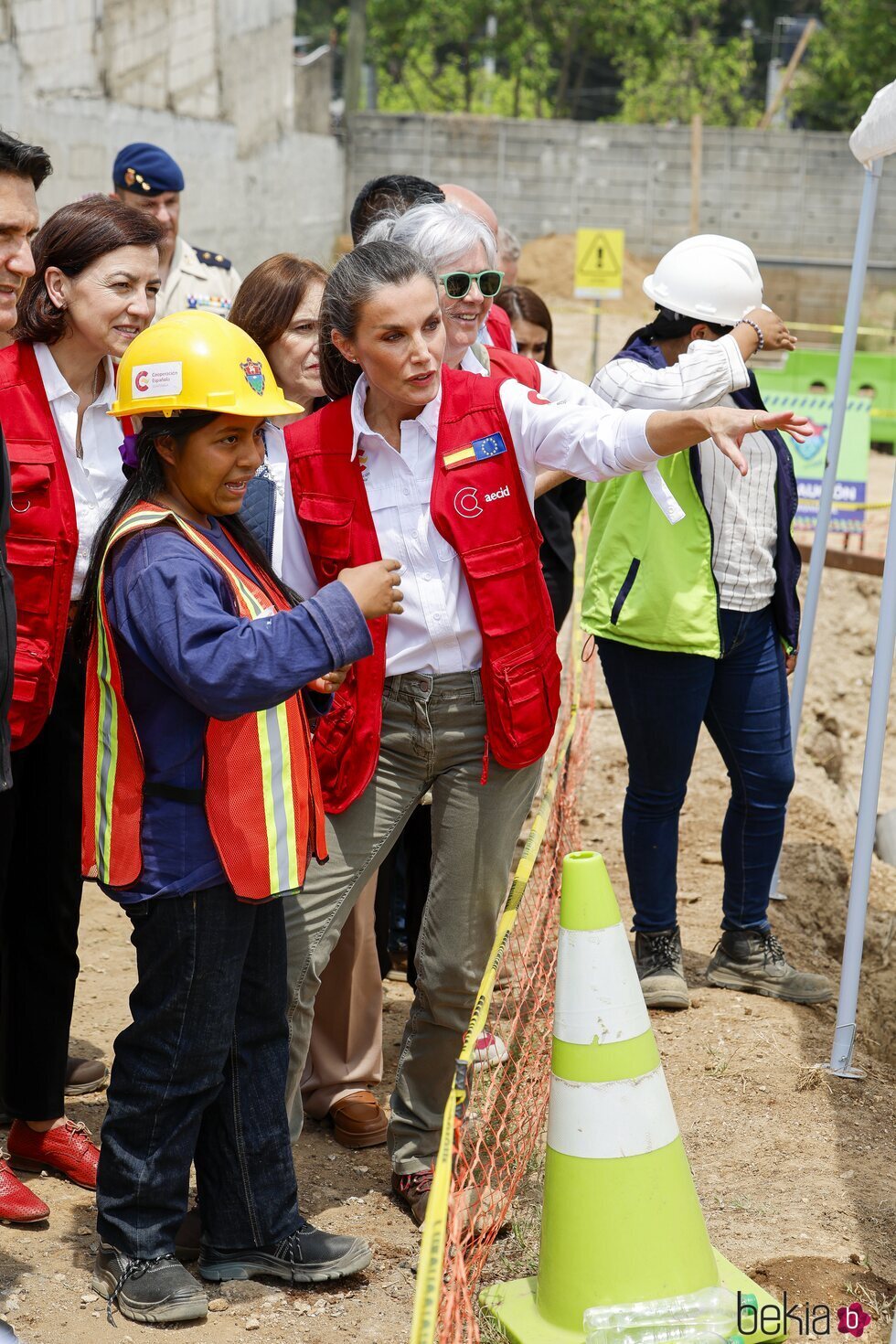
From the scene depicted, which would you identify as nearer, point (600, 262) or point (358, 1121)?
point (358, 1121)

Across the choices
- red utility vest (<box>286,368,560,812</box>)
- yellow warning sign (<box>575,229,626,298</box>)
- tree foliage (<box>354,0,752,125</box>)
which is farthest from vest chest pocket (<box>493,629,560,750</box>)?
tree foliage (<box>354,0,752,125</box>)

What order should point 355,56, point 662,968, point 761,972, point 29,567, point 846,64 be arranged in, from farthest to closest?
1. point 846,64
2. point 355,56
3. point 761,972
4. point 662,968
5. point 29,567

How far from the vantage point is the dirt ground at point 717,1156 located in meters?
3.04

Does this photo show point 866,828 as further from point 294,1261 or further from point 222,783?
point 222,783

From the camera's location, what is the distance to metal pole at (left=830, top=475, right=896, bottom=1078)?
4.00 metres

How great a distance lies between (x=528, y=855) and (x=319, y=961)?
70 cm

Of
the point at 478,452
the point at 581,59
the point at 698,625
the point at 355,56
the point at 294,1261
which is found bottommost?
the point at 294,1261

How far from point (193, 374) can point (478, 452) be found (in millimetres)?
700

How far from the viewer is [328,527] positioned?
3.23 meters

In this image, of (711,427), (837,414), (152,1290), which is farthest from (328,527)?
(837,414)

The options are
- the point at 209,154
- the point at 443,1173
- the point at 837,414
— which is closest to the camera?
the point at 443,1173

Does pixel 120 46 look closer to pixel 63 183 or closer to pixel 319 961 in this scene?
pixel 63 183

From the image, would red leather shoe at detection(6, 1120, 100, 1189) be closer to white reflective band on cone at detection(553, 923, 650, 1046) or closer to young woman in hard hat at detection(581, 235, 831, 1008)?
white reflective band on cone at detection(553, 923, 650, 1046)

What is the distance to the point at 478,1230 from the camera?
3305 mm
